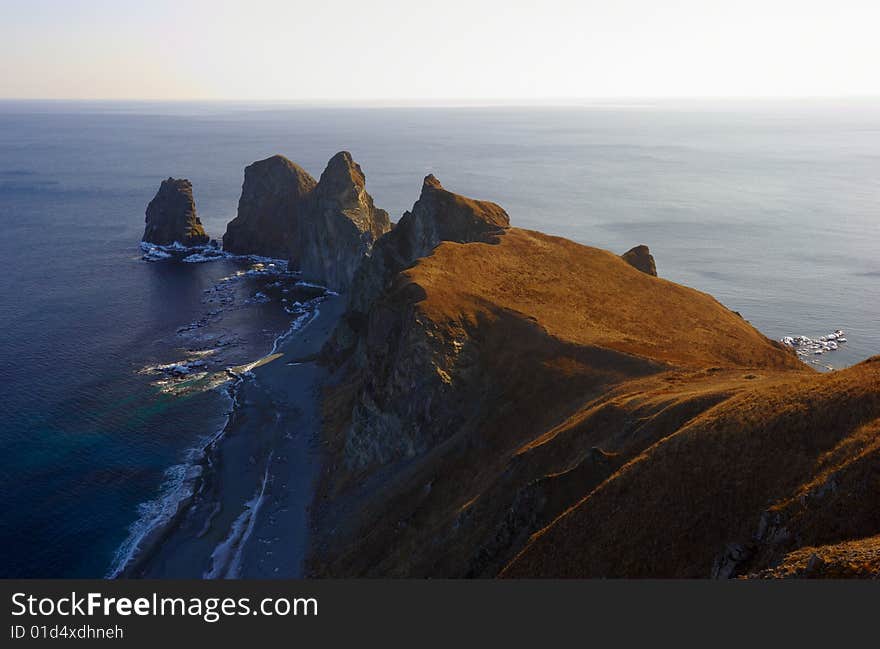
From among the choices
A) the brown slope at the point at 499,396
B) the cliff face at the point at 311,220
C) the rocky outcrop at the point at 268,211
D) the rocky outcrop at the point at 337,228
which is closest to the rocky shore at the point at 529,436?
the brown slope at the point at 499,396

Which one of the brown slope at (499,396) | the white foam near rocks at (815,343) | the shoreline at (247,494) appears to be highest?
the brown slope at (499,396)

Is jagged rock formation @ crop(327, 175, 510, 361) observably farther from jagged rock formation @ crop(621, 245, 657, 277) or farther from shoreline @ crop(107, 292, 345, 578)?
jagged rock formation @ crop(621, 245, 657, 277)

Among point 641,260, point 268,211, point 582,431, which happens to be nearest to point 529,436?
point 582,431

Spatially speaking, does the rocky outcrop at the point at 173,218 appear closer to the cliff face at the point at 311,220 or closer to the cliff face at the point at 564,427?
the cliff face at the point at 311,220

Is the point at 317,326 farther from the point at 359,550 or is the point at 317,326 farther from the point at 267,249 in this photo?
the point at 359,550

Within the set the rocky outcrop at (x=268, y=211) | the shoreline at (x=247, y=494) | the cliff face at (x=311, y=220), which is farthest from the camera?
the rocky outcrop at (x=268, y=211)

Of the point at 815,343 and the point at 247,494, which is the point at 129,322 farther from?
the point at 815,343

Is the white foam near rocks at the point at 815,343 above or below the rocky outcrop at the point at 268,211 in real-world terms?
below
